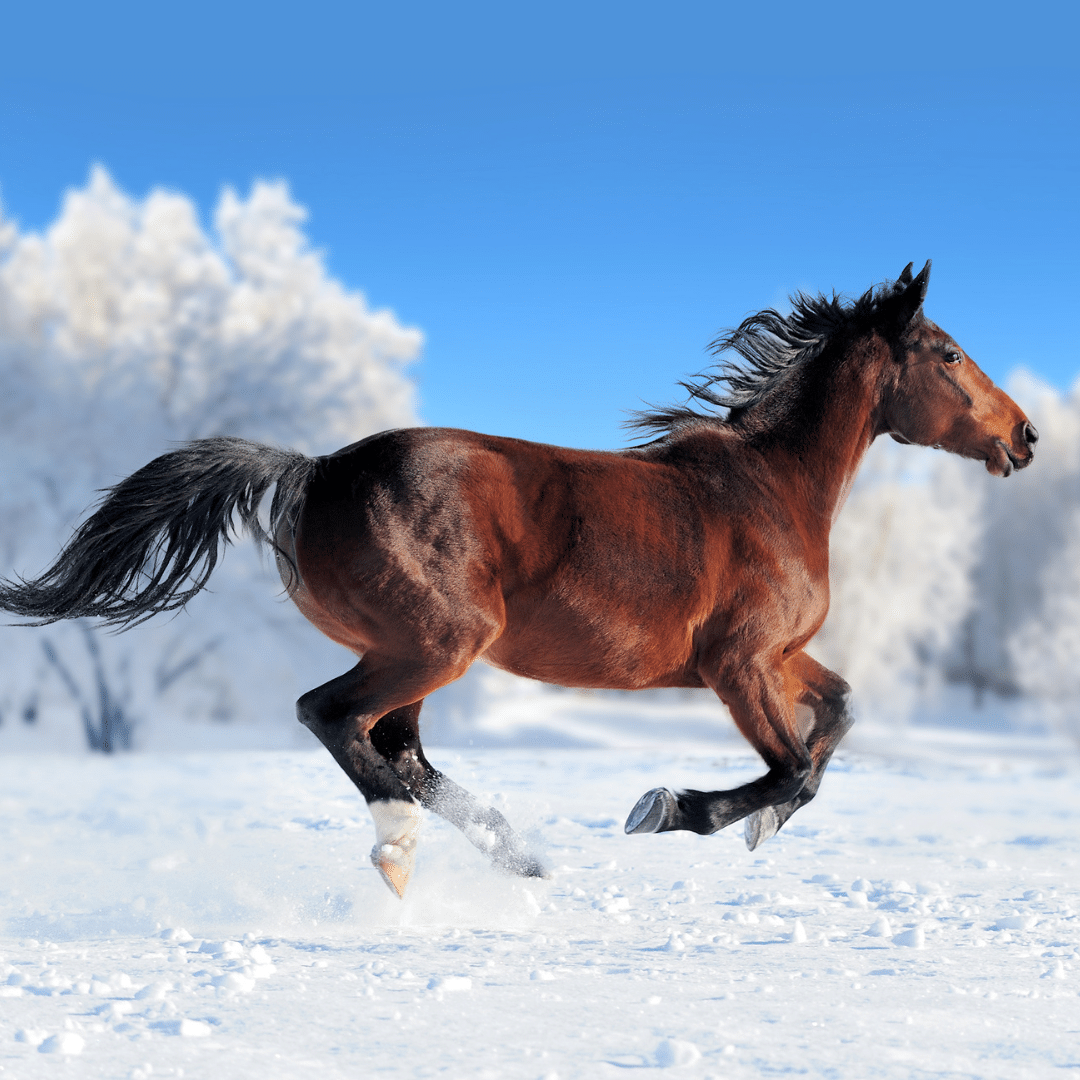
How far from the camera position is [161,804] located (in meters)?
8.18

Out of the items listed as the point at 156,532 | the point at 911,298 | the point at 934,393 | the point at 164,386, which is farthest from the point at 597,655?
the point at 164,386

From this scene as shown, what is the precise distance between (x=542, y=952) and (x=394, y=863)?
0.71m

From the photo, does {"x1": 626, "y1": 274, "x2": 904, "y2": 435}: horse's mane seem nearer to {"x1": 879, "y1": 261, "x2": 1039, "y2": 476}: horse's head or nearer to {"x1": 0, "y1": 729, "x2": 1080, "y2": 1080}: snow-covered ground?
{"x1": 879, "y1": 261, "x2": 1039, "y2": 476}: horse's head

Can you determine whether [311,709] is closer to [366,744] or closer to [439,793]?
[366,744]

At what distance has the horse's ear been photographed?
4.59 m

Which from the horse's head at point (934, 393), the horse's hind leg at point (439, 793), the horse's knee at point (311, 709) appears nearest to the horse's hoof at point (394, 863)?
the horse's hind leg at point (439, 793)

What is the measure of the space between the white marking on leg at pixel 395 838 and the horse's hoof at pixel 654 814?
0.80 m

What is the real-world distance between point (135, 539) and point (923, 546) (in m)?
17.6

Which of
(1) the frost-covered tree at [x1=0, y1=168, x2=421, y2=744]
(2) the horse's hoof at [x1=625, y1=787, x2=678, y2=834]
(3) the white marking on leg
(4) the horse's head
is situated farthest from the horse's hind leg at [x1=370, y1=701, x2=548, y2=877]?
(1) the frost-covered tree at [x1=0, y1=168, x2=421, y2=744]

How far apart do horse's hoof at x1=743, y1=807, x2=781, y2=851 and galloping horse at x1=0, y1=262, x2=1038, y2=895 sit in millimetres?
10

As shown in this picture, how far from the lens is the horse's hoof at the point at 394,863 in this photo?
392 centimetres

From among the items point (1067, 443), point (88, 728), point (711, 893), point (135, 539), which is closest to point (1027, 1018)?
point (711, 893)

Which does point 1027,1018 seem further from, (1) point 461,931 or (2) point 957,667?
(2) point 957,667

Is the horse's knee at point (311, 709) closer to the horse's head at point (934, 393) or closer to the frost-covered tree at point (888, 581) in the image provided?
the horse's head at point (934, 393)
